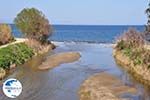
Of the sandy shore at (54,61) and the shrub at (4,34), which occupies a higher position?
the shrub at (4,34)

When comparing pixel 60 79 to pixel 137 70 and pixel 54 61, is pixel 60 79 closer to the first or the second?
pixel 137 70

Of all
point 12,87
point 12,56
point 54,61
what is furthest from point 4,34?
point 12,87

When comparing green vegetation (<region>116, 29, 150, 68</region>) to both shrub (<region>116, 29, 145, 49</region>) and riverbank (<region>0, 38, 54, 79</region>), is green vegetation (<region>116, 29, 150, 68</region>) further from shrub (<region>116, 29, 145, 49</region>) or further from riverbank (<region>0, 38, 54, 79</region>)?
riverbank (<region>0, 38, 54, 79</region>)

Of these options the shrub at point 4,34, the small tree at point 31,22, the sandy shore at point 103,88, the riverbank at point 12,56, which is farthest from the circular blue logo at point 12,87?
the small tree at point 31,22

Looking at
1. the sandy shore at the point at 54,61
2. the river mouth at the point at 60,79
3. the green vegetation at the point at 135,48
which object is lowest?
the sandy shore at the point at 54,61

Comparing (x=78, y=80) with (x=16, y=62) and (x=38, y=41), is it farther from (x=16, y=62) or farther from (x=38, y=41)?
(x=38, y=41)

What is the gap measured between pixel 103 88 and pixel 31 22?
142 feet

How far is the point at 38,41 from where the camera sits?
74.4 m

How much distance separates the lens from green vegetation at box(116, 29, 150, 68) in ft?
136

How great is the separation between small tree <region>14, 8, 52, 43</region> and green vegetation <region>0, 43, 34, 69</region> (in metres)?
10.7

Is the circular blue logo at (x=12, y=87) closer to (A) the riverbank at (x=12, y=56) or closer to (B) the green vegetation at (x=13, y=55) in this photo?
(A) the riverbank at (x=12, y=56)

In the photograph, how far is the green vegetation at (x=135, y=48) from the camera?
4139cm

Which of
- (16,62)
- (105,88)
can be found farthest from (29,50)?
(105,88)

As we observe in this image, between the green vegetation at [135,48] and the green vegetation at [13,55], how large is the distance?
1495cm
